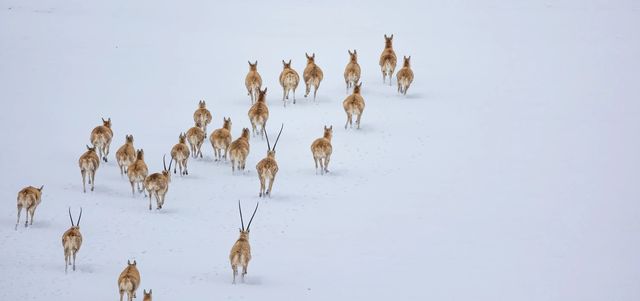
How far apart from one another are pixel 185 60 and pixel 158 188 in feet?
47.2

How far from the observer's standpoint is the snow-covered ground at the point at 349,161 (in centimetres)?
1655

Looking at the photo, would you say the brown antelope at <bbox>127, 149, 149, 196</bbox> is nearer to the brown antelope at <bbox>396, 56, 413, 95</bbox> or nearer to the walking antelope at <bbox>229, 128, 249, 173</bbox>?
the walking antelope at <bbox>229, 128, 249, 173</bbox>

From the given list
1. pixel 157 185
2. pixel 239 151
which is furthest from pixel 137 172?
pixel 239 151

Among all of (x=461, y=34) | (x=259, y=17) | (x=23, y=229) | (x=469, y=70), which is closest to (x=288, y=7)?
(x=259, y=17)

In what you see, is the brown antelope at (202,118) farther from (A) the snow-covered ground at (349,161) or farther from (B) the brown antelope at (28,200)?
(B) the brown antelope at (28,200)

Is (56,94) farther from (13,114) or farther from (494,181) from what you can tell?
(494,181)

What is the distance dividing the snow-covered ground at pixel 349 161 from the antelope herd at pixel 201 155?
1.25 feet

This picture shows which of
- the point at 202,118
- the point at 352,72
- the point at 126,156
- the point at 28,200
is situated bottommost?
the point at 28,200

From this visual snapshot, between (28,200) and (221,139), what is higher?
(221,139)

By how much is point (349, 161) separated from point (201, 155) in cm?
367

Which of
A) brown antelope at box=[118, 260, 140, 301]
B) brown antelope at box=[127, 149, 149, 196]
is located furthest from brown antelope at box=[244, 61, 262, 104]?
brown antelope at box=[118, 260, 140, 301]

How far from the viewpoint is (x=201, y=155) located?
2244 cm

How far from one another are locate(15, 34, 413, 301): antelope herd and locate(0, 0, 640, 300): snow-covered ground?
381mm

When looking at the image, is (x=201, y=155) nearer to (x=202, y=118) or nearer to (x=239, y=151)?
(x=202, y=118)
